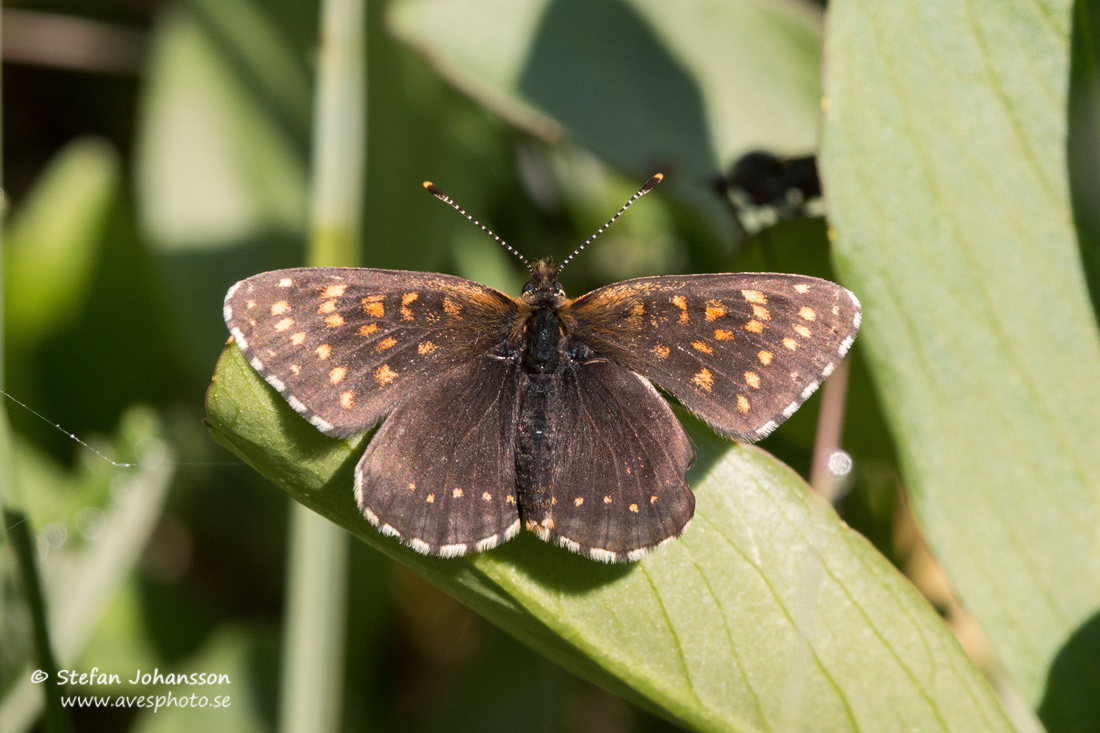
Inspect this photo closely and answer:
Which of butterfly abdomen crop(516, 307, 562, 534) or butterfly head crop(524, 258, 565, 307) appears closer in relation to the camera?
butterfly abdomen crop(516, 307, 562, 534)

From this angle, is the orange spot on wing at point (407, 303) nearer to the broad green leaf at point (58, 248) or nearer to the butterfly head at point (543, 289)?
the butterfly head at point (543, 289)

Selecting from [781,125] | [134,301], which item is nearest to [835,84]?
[781,125]

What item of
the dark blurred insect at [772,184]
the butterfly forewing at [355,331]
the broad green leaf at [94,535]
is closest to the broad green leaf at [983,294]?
the dark blurred insect at [772,184]

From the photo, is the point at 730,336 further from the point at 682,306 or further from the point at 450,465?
the point at 450,465

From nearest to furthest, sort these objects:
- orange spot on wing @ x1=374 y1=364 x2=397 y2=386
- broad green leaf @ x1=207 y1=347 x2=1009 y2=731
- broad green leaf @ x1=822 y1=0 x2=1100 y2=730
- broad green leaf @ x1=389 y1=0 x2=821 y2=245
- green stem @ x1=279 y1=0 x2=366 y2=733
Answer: broad green leaf @ x1=207 y1=347 x2=1009 y2=731 < broad green leaf @ x1=822 y1=0 x2=1100 y2=730 < orange spot on wing @ x1=374 y1=364 x2=397 y2=386 < green stem @ x1=279 y1=0 x2=366 y2=733 < broad green leaf @ x1=389 y1=0 x2=821 y2=245

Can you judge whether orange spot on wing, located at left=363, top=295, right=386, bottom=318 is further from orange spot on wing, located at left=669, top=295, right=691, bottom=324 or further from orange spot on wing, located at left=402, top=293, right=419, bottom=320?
orange spot on wing, located at left=669, top=295, right=691, bottom=324

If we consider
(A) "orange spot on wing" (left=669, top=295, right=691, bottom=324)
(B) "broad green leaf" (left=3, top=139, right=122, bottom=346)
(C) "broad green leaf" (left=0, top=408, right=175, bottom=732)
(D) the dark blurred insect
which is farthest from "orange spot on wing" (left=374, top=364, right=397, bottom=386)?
(B) "broad green leaf" (left=3, top=139, right=122, bottom=346)

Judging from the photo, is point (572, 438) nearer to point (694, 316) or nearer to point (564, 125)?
point (694, 316)
